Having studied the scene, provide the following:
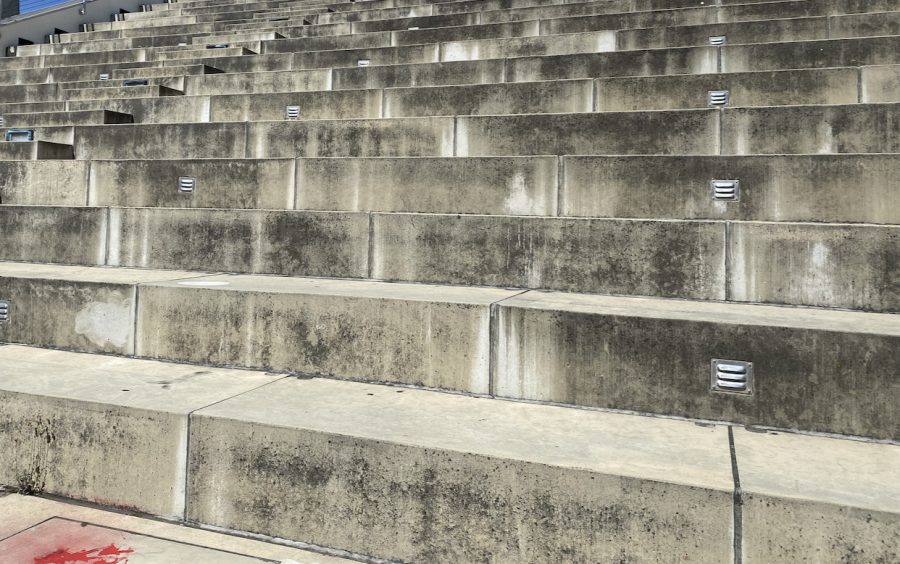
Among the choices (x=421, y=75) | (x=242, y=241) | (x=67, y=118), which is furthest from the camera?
(x=67, y=118)

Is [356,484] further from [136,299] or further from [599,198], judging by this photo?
[599,198]

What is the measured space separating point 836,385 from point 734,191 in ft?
6.35

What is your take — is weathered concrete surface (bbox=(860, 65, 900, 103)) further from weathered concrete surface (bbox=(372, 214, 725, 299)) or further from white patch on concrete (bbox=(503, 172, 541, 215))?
white patch on concrete (bbox=(503, 172, 541, 215))

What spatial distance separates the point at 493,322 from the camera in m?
3.19

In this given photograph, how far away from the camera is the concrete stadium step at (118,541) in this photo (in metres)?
2.43

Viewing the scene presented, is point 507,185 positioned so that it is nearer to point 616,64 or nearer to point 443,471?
point 443,471

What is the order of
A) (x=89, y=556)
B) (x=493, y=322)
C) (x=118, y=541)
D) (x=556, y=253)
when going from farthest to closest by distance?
(x=556, y=253), (x=493, y=322), (x=118, y=541), (x=89, y=556)

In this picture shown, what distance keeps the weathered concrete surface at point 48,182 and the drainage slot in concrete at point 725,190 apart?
5.57m

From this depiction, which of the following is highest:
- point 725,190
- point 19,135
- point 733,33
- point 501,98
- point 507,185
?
point 733,33

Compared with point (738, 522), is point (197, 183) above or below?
above

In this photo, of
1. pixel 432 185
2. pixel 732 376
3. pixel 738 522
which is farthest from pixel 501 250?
pixel 738 522

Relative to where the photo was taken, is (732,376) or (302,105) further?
(302,105)

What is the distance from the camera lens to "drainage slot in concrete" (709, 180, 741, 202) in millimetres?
4258

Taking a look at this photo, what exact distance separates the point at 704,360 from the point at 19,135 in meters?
8.04
